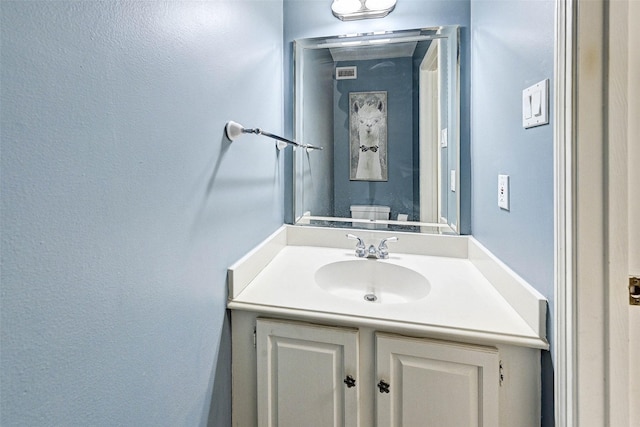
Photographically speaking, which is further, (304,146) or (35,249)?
(304,146)

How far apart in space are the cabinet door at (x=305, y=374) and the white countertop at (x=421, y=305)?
0.19 feet

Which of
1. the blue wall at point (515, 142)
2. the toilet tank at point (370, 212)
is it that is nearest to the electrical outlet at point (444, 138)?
the blue wall at point (515, 142)

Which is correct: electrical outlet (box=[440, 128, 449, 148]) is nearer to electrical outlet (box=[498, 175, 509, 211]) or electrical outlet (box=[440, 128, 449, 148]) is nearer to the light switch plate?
electrical outlet (box=[498, 175, 509, 211])

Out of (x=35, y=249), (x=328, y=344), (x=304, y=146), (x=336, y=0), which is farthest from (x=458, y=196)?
(x=35, y=249)

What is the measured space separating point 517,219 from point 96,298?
105cm

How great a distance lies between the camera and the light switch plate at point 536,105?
2.48 feet

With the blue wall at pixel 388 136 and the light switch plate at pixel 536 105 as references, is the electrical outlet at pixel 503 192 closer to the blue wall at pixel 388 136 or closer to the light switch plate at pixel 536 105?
the light switch plate at pixel 536 105

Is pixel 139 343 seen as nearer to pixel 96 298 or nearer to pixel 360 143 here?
pixel 96 298

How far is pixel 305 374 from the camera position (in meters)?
A: 0.96

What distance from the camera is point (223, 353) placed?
3.23 feet
